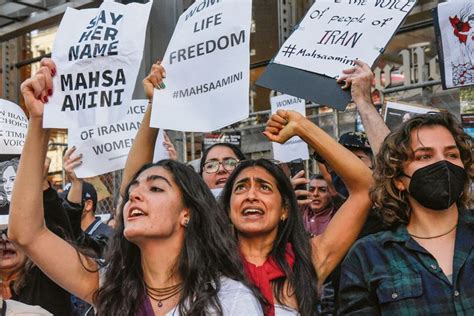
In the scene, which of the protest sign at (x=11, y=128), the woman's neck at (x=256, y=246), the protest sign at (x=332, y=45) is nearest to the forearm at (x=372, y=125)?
the protest sign at (x=332, y=45)

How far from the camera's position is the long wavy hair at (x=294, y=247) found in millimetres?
2902

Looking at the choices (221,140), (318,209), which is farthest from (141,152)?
(221,140)

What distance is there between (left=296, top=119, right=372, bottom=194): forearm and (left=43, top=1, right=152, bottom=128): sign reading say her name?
1.16 meters

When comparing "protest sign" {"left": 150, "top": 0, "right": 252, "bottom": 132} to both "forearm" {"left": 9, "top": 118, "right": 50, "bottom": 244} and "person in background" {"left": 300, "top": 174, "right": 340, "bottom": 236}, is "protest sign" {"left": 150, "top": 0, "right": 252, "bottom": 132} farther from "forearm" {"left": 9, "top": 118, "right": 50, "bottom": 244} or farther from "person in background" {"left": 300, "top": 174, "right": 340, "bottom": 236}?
"person in background" {"left": 300, "top": 174, "right": 340, "bottom": 236}

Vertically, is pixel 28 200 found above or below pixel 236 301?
Answer: above

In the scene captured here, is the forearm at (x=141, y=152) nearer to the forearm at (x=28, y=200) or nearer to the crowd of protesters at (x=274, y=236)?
the crowd of protesters at (x=274, y=236)

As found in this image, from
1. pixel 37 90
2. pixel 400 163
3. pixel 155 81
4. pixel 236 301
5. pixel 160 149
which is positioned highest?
pixel 155 81

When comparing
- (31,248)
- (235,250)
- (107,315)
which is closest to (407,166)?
(235,250)

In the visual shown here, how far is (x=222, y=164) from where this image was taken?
4059 mm

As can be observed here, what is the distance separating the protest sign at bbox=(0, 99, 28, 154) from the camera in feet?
14.5

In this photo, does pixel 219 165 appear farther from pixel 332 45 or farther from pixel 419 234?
pixel 419 234

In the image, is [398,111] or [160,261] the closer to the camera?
[160,261]

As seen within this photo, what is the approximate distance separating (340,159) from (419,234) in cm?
63

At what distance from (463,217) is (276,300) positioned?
86 centimetres
